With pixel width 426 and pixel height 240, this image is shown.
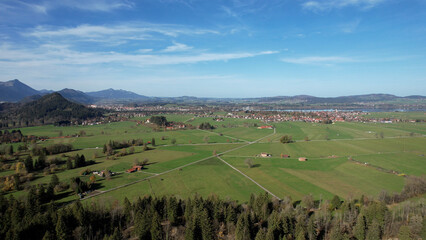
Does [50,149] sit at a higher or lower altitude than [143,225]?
higher

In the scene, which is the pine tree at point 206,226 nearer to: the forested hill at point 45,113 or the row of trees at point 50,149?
the row of trees at point 50,149

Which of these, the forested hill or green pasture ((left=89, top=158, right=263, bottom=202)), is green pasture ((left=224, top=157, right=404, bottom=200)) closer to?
green pasture ((left=89, top=158, right=263, bottom=202))

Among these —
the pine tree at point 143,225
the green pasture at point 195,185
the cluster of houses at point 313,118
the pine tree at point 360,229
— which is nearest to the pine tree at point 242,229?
the green pasture at point 195,185

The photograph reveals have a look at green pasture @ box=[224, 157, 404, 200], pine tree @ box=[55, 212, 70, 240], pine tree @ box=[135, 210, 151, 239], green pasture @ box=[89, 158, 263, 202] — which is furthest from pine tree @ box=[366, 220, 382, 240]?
pine tree @ box=[55, 212, 70, 240]

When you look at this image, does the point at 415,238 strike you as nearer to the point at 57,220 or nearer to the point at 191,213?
the point at 191,213

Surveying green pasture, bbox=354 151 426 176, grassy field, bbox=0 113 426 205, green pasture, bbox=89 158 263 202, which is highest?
green pasture, bbox=354 151 426 176

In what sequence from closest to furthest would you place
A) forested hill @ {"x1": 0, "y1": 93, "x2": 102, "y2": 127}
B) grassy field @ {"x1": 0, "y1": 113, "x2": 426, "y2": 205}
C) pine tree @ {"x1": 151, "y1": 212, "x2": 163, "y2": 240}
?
1. pine tree @ {"x1": 151, "y1": 212, "x2": 163, "y2": 240}
2. grassy field @ {"x1": 0, "y1": 113, "x2": 426, "y2": 205}
3. forested hill @ {"x1": 0, "y1": 93, "x2": 102, "y2": 127}

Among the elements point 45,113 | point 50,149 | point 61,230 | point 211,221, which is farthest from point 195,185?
point 45,113

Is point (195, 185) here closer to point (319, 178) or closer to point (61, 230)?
point (61, 230)
